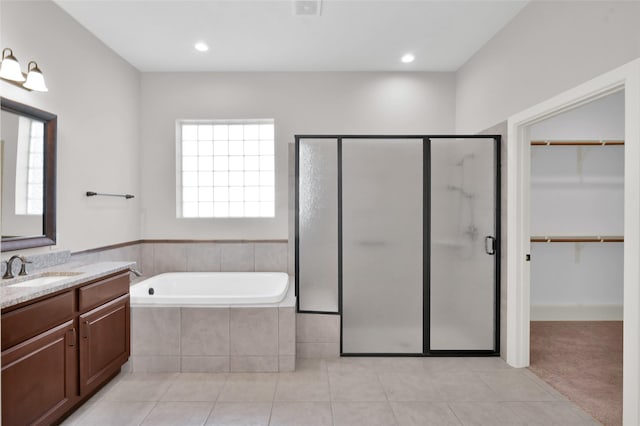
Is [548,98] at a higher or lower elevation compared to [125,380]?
higher

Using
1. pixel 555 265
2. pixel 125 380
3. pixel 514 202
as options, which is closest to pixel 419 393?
pixel 514 202

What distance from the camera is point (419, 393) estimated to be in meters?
2.61

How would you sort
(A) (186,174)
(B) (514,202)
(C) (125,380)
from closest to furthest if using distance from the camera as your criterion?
(C) (125,380)
(B) (514,202)
(A) (186,174)

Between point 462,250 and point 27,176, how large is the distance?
133 inches

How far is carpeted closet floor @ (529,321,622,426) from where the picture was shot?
250 centimetres

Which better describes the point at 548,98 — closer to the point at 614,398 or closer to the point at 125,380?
the point at 614,398

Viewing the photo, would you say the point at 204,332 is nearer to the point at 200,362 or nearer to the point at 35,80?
the point at 200,362

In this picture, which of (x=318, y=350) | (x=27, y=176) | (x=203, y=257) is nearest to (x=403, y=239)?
(x=318, y=350)

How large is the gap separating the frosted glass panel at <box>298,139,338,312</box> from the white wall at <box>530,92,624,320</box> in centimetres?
234

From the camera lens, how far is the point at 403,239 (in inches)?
126

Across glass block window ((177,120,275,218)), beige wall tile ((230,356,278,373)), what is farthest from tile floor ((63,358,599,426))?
glass block window ((177,120,275,218))

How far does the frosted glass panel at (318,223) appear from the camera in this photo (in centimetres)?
319

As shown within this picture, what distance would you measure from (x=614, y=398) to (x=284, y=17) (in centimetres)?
369

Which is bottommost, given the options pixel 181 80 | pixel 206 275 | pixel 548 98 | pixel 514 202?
pixel 206 275
